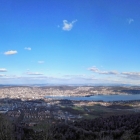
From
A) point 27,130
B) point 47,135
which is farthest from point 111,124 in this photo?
point 47,135

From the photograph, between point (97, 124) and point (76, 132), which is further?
point (97, 124)

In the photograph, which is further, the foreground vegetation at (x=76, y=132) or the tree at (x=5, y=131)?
A: the foreground vegetation at (x=76, y=132)

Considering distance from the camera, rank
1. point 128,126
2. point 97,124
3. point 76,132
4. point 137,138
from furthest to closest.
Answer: point 97,124, point 128,126, point 76,132, point 137,138

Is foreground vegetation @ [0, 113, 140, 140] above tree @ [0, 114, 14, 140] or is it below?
below

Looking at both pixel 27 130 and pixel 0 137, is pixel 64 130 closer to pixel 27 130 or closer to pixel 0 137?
pixel 27 130

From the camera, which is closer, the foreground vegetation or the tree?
the tree

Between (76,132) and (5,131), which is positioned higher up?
(5,131)

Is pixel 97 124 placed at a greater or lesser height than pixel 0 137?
lesser

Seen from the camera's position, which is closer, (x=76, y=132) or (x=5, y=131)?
(x=5, y=131)

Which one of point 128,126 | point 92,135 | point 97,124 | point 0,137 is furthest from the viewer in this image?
point 97,124

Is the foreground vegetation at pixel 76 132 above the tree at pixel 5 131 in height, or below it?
below
